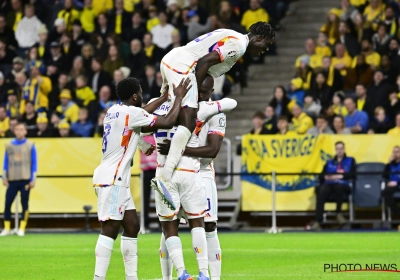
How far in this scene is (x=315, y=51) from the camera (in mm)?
22484

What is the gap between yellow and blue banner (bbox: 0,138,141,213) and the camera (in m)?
20.3

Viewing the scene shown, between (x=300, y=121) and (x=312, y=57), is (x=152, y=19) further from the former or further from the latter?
(x=300, y=121)

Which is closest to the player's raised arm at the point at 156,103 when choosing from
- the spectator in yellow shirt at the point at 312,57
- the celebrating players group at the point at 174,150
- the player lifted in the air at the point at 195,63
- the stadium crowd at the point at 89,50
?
the celebrating players group at the point at 174,150

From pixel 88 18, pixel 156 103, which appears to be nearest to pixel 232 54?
pixel 156 103

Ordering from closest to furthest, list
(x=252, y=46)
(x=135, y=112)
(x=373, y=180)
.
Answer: (x=135, y=112)
(x=252, y=46)
(x=373, y=180)

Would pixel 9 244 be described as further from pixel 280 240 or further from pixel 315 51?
pixel 315 51

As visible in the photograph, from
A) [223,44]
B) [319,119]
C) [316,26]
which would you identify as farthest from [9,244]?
A: [316,26]

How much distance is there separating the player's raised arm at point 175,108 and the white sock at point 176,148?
128 mm

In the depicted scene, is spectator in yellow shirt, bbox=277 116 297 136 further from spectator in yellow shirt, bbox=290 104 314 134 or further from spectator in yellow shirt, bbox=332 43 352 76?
spectator in yellow shirt, bbox=332 43 352 76

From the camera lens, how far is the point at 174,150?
32.6ft

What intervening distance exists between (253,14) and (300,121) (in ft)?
14.9

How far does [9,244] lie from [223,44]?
27.0 feet

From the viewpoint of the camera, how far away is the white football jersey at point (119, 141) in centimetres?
983

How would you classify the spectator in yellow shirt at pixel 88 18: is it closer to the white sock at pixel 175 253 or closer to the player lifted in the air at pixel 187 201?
the player lifted in the air at pixel 187 201
